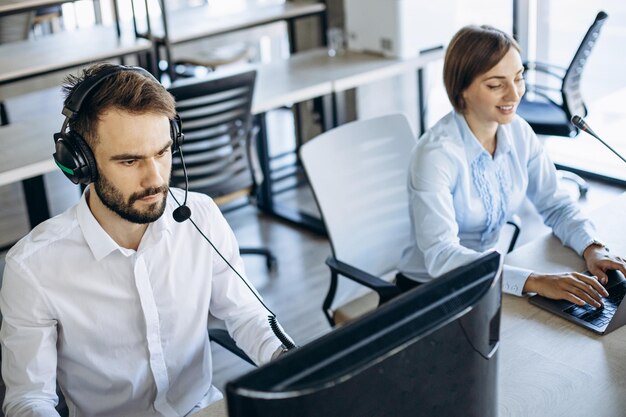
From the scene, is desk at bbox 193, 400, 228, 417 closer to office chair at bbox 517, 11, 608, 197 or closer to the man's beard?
the man's beard

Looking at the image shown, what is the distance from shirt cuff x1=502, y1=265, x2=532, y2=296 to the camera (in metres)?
1.89

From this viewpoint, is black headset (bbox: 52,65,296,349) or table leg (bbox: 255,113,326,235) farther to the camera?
table leg (bbox: 255,113,326,235)

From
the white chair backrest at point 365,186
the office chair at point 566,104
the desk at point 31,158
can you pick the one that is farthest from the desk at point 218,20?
the white chair backrest at point 365,186

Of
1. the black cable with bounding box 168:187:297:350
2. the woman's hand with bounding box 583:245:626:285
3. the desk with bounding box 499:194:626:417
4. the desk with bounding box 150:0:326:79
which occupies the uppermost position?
the desk with bounding box 150:0:326:79

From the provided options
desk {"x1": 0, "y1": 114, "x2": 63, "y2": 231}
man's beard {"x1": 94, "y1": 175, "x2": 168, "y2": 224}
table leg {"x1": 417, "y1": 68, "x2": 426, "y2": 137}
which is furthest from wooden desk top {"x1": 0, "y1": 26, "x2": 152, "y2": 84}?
man's beard {"x1": 94, "y1": 175, "x2": 168, "y2": 224}

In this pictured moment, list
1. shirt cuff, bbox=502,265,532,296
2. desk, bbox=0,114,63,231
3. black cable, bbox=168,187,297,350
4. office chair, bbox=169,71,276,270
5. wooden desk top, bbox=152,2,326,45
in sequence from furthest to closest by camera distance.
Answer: wooden desk top, bbox=152,2,326,45
office chair, bbox=169,71,276,270
desk, bbox=0,114,63,231
shirt cuff, bbox=502,265,532,296
black cable, bbox=168,187,297,350

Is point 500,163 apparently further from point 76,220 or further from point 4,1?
point 4,1

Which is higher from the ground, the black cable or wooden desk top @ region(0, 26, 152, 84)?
wooden desk top @ region(0, 26, 152, 84)

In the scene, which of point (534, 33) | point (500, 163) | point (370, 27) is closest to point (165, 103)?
point (500, 163)

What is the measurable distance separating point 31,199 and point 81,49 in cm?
95

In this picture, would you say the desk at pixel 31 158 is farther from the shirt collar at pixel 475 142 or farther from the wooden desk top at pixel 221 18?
the shirt collar at pixel 475 142

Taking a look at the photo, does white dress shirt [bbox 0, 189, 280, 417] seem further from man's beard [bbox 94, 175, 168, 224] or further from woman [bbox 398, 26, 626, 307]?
woman [bbox 398, 26, 626, 307]

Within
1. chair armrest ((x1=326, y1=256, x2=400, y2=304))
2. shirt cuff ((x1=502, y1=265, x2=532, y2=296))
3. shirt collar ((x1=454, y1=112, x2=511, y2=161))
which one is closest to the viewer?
shirt cuff ((x1=502, y1=265, x2=532, y2=296))

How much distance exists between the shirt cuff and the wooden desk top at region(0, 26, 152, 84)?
2.51 meters
